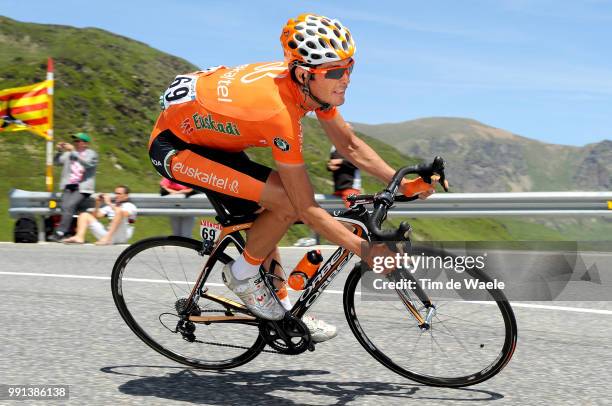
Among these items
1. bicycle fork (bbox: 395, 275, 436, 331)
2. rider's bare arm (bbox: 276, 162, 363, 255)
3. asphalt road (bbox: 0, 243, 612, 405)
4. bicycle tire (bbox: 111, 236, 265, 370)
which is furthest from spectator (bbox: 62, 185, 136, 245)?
rider's bare arm (bbox: 276, 162, 363, 255)

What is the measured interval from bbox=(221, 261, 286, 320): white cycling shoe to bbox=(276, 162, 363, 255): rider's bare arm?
23.6 inches

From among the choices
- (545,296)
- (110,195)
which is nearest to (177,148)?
(545,296)

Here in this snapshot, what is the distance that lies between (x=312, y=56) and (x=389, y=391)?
5.98 ft

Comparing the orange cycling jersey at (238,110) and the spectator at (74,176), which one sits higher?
the orange cycling jersey at (238,110)

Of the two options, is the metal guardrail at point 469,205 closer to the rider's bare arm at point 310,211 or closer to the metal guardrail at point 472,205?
the metal guardrail at point 472,205

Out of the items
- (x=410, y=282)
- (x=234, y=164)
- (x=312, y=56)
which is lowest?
(x=410, y=282)

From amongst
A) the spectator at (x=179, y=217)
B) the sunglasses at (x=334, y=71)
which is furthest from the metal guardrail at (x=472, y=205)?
the sunglasses at (x=334, y=71)

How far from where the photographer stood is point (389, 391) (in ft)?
14.4

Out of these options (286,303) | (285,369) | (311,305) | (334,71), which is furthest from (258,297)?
(334,71)

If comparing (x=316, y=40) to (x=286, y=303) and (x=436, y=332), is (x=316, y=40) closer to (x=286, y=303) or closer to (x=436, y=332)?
(x=286, y=303)

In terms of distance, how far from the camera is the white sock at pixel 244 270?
4.47m

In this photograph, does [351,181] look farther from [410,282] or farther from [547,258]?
[410,282]

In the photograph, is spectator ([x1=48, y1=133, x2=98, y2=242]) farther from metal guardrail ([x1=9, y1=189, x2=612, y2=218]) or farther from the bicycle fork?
the bicycle fork

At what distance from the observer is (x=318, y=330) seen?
4527 millimetres
